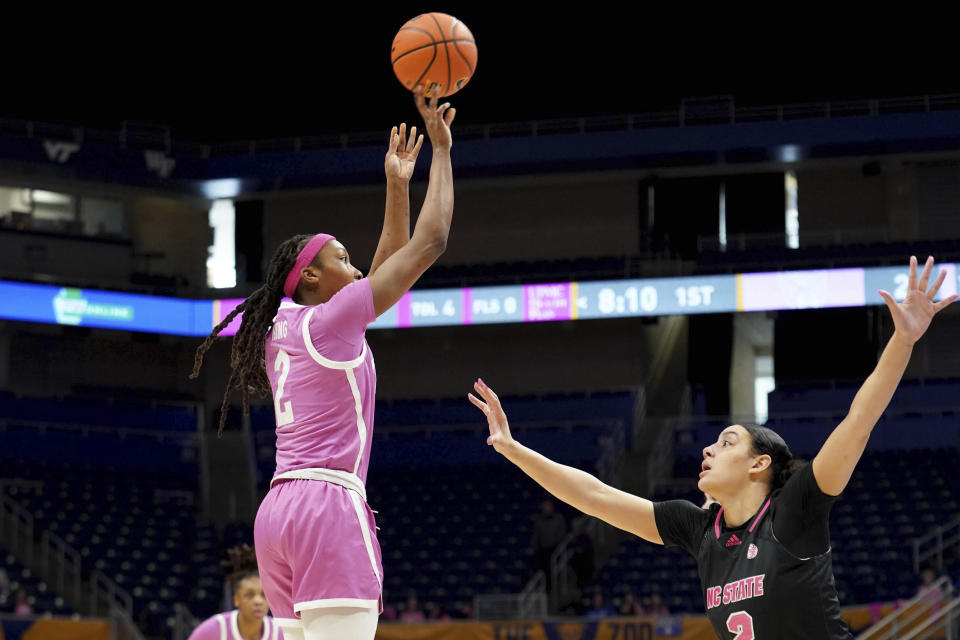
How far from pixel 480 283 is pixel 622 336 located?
3.44 metres

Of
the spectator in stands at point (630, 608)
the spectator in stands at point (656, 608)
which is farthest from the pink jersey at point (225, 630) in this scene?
the spectator in stands at point (630, 608)

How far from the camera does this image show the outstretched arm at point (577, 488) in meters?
4.25

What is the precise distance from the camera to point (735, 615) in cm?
388

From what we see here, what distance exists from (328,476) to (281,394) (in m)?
0.32

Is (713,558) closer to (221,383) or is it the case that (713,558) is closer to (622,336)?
(622,336)

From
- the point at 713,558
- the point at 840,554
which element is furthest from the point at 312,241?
the point at 840,554

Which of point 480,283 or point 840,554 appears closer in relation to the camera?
point 840,554

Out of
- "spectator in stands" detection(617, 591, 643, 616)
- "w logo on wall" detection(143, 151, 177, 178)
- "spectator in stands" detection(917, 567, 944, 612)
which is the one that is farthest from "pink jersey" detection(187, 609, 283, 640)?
"w logo on wall" detection(143, 151, 177, 178)

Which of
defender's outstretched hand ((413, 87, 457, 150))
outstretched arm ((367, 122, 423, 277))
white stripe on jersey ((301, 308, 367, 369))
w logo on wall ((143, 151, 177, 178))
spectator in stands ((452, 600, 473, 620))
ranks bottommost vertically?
spectator in stands ((452, 600, 473, 620))

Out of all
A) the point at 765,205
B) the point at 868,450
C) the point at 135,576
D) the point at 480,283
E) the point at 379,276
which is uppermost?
the point at 765,205

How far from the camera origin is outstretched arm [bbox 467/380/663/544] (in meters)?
4.25

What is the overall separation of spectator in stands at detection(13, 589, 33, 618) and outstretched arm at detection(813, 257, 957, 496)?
48.7 feet

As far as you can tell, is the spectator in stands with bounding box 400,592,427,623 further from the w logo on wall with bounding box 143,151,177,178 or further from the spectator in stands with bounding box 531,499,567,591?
the w logo on wall with bounding box 143,151,177,178

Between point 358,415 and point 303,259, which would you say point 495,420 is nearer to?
point 358,415
